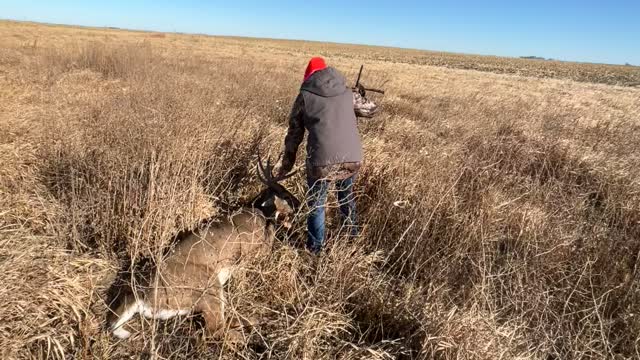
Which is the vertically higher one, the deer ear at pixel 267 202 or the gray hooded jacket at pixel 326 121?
the gray hooded jacket at pixel 326 121

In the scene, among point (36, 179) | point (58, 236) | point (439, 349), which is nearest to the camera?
point (439, 349)

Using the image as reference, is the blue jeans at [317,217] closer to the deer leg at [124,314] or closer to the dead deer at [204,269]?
the dead deer at [204,269]

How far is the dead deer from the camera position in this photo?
8.18 feet

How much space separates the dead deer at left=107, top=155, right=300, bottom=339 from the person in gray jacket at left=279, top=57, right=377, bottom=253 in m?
0.31

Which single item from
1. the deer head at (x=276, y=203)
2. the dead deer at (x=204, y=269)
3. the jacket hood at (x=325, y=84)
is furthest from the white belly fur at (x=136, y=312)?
the jacket hood at (x=325, y=84)

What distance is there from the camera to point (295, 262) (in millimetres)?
3158

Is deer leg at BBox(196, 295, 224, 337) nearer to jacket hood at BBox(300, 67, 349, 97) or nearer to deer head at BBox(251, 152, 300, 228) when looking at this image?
deer head at BBox(251, 152, 300, 228)

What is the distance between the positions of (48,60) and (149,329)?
14.0 metres

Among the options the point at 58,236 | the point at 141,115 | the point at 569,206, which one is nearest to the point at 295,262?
the point at 58,236

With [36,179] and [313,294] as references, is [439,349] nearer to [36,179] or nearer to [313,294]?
[313,294]

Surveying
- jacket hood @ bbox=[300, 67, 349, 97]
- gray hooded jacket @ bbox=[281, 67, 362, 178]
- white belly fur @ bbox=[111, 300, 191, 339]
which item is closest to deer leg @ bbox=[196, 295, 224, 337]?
white belly fur @ bbox=[111, 300, 191, 339]

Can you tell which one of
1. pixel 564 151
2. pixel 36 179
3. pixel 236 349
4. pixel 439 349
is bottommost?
pixel 236 349

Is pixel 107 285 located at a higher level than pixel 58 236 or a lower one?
lower

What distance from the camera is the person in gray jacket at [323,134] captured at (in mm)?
3443
